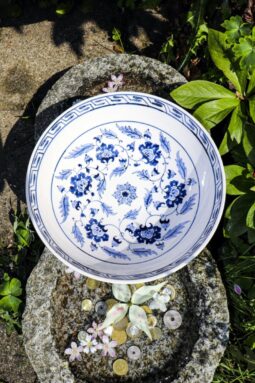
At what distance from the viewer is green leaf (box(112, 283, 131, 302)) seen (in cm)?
310

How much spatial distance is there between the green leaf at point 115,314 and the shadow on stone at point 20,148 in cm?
97

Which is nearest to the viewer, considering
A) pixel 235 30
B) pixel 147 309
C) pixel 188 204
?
pixel 235 30

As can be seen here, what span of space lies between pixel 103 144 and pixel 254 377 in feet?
4.86

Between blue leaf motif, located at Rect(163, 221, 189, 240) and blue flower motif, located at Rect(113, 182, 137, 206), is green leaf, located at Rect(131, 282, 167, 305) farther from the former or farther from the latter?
blue flower motif, located at Rect(113, 182, 137, 206)

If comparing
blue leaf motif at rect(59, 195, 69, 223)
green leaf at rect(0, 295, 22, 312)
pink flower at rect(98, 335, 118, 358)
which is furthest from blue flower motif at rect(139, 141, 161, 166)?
green leaf at rect(0, 295, 22, 312)

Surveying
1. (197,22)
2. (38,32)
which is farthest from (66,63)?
(197,22)

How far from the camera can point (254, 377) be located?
3.07 meters

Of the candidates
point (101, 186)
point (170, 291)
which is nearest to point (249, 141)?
point (101, 186)

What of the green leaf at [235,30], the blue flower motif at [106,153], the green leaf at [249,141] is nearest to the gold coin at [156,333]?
the blue flower motif at [106,153]

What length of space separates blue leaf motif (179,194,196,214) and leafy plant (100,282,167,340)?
1.54 ft

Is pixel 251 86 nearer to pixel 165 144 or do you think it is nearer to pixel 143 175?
pixel 165 144

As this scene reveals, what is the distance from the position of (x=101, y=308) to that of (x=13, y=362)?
2.35ft

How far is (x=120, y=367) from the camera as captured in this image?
301cm

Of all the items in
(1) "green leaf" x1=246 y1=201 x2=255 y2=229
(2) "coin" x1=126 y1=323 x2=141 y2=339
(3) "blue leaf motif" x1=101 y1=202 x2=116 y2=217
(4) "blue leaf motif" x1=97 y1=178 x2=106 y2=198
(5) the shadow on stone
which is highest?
(1) "green leaf" x1=246 y1=201 x2=255 y2=229
